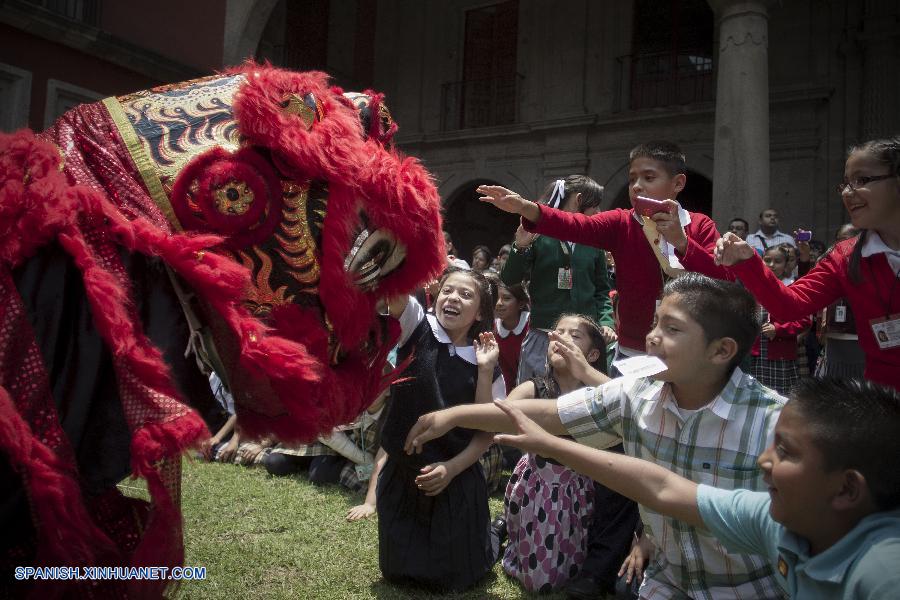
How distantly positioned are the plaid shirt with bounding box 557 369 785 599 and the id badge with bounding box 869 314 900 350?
750mm

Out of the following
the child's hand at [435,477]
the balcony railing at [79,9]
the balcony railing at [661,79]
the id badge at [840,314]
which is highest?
the balcony railing at [661,79]

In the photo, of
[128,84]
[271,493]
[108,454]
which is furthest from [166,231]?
[128,84]

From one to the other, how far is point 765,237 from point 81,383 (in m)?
7.78

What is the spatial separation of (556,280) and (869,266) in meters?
2.05

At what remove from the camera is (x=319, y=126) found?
135 centimetres

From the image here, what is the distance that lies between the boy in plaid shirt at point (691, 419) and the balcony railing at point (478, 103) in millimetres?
12551

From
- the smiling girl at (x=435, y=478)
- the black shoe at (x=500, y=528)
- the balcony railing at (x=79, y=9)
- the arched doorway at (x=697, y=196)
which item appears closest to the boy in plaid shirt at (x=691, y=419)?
the smiling girl at (x=435, y=478)

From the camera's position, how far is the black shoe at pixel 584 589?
3.03 metres

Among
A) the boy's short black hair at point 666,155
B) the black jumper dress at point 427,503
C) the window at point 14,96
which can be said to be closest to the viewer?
the black jumper dress at point 427,503

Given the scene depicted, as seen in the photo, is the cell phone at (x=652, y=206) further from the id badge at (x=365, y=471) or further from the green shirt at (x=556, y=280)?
the id badge at (x=365, y=471)

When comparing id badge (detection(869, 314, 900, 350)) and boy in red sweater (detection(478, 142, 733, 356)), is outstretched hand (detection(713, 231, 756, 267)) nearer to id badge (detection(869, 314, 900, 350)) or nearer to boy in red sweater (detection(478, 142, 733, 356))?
boy in red sweater (detection(478, 142, 733, 356))

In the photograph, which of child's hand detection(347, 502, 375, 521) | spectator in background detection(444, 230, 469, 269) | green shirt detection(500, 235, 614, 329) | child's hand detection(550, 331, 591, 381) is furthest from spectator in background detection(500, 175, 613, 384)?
child's hand detection(550, 331, 591, 381)

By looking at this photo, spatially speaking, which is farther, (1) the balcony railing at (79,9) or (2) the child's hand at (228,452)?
(1) the balcony railing at (79,9)

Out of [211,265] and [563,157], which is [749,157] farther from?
[211,265]
